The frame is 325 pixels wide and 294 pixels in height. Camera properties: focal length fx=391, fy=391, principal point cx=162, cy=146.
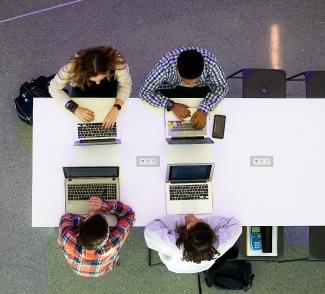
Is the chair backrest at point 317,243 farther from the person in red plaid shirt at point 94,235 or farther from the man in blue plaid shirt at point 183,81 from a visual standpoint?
the person in red plaid shirt at point 94,235

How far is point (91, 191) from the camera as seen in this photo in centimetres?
222

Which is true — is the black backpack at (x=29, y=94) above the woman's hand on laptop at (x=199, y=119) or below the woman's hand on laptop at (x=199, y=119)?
above

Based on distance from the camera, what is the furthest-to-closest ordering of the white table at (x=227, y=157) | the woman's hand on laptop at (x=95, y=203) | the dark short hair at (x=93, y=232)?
the white table at (x=227, y=157)
the woman's hand on laptop at (x=95, y=203)
the dark short hair at (x=93, y=232)

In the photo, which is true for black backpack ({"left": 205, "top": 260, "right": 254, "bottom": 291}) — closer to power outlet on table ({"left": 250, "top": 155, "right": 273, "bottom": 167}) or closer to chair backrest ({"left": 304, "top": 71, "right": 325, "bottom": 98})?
power outlet on table ({"left": 250, "top": 155, "right": 273, "bottom": 167})

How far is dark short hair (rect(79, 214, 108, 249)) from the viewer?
75.4 inches

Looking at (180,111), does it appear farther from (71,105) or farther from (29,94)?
(29,94)

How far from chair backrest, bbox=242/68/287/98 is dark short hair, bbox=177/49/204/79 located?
596 millimetres

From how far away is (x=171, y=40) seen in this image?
10.1 ft

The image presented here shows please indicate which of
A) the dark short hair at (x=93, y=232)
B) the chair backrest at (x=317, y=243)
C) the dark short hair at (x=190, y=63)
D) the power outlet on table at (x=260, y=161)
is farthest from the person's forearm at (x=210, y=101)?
the chair backrest at (x=317, y=243)

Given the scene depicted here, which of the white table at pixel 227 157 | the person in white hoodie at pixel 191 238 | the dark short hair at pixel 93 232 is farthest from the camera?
the white table at pixel 227 157

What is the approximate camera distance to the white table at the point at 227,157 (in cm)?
225

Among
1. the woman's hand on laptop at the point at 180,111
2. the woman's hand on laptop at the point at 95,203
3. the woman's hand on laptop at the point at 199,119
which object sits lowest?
the woman's hand on laptop at the point at 95,203

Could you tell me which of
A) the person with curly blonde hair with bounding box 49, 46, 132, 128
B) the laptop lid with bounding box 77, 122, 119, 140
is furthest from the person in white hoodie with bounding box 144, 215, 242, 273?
the person with curly blonde hair with bounding box 49, 46, 132, 128

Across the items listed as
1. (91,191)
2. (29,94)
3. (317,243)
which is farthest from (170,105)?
(317,243)
